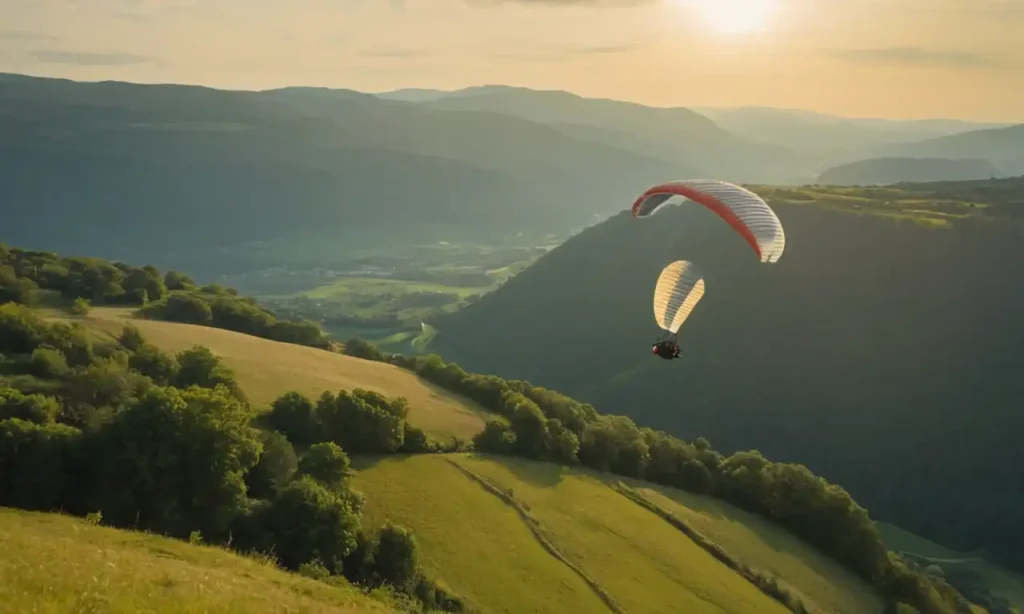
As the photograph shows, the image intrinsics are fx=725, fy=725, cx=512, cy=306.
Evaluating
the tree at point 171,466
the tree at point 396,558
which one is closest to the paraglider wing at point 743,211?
the tree at point 396,558

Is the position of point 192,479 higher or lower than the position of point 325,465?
higher

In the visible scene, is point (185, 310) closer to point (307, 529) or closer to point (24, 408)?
point (24, 408)

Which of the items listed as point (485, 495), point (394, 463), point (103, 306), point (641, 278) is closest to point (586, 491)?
point (485, 495)

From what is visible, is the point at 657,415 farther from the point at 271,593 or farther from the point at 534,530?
the point at 271,593

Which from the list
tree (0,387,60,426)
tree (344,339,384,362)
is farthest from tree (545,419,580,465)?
tree (0,387,60,426)

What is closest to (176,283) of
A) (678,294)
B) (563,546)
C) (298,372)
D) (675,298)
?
(298,372)

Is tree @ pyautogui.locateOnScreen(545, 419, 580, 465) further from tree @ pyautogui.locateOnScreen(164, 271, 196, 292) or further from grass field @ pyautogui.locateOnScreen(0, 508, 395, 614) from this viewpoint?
tree @ pyautogui.locateOnScreen(164, 271, 196, 292)
